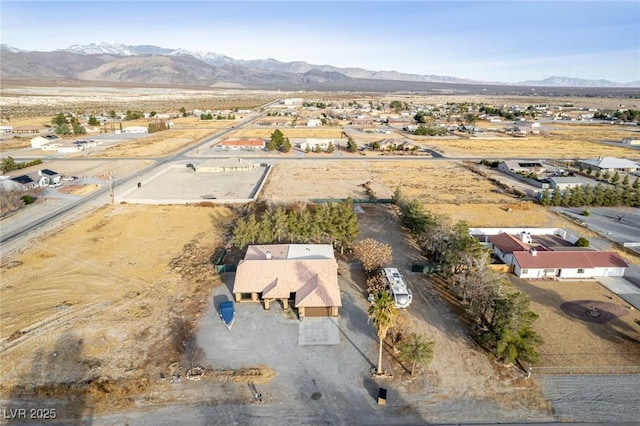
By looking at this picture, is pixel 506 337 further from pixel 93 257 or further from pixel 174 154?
pixel 174 154

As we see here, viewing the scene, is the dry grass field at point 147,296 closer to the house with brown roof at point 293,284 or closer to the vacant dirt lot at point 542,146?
the house with brown roof at point 293,284

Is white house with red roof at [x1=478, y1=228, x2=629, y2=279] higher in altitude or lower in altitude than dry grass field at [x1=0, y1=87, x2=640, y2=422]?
higher

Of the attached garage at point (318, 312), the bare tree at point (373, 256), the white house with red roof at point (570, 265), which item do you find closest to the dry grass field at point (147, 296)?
the white house with red roof at point (570, 265)

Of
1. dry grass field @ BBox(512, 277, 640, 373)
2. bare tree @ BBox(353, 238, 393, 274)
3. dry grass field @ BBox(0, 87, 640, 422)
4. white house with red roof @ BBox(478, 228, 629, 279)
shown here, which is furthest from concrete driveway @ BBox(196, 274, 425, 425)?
white house with red roof @ BBox(478, 228, 629, 279)

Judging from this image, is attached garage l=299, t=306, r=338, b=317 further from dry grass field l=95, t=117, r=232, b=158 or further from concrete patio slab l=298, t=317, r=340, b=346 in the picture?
dry grass field l=95, t=117, r=232, b=158

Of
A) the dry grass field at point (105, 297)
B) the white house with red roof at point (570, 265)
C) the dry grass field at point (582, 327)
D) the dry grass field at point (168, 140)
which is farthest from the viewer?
the dry grass field at point (168, 140)
